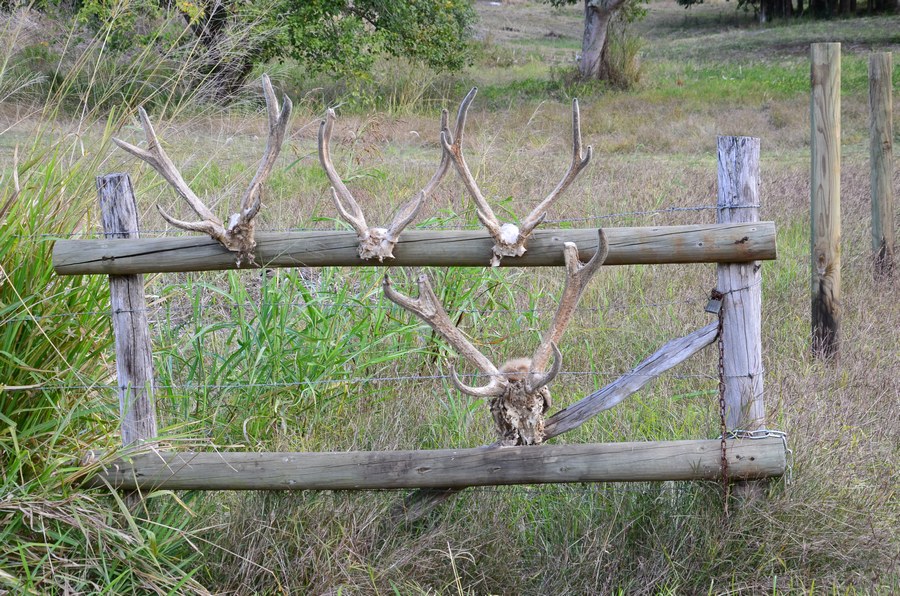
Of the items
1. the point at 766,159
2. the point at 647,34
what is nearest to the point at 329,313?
the point at 766,159

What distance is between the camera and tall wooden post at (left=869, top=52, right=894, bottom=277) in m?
5.74

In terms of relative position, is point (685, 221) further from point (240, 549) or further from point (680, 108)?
point (680, 108)

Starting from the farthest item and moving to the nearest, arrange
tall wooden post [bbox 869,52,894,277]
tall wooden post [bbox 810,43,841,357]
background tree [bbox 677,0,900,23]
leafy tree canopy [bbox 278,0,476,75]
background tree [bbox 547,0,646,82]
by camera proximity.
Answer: background tree [bbox 677,0,900,23]
background tree [bbox 547,0,646,82]
leafy tree canopy [bbox 278,0,476,75]
tall wooden post [bbox 869,52,894,277]
tall wooden post [bbox 810,43,841,357]

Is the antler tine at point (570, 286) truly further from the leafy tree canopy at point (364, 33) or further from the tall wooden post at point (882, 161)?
the leafy tree canopy at point (364, 33)

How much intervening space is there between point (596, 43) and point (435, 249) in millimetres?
15428

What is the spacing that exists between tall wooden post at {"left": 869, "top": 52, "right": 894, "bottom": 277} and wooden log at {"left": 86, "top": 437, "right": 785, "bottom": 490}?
3.52 meters

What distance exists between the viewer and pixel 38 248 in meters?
3.15

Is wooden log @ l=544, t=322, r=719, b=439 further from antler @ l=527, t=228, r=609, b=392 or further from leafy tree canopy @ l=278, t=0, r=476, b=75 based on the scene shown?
leafy tree canopy @ l=278, t=0, r=476, b=75

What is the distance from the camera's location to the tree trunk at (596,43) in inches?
671

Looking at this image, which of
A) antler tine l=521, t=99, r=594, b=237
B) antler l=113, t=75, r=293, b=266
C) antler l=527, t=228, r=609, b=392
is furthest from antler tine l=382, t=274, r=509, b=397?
antler l=113, t=75, r=293, b=266

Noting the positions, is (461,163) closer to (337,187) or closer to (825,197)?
(337,187)

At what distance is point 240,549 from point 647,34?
123 ft

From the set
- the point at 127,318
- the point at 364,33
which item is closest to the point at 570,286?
the point at 127,318

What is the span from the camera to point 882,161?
5.74 m
